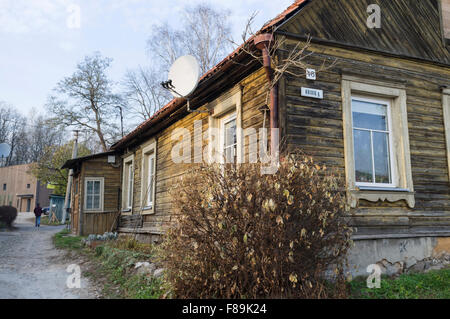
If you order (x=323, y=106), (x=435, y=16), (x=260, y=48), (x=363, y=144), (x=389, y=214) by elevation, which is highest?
(x=435, y=16)

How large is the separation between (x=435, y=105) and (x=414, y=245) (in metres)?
2.81

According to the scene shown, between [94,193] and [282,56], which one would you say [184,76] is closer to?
[282,56]

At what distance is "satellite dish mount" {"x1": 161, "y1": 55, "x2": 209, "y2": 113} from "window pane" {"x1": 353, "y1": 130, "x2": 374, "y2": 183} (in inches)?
124

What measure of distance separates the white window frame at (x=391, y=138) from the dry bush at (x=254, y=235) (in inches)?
72.1

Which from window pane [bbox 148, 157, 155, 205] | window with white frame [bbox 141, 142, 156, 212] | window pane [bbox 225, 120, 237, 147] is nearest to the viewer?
window pane [bbox 225, 120, 237, 147]

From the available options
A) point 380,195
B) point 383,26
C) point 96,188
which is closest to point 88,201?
point 96,188

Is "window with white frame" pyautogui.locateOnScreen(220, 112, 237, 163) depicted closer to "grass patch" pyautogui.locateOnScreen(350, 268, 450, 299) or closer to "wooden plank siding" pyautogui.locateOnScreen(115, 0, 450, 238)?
"wooden plank siding" pyautogui.locateOnScreen(115, 0, 450, 238)

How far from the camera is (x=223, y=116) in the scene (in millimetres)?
7707

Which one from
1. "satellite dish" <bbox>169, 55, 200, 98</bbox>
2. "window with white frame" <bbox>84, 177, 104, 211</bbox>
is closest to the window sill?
"satellite dish" <bbox>169, 55, 200, 98</bbox>

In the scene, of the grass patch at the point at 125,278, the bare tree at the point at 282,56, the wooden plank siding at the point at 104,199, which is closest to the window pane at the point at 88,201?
the wooden plank siding at the point at 104,199

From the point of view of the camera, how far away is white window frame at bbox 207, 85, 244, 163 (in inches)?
263
